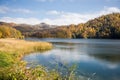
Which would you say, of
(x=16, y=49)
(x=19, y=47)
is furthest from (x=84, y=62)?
(x=19, y=47)

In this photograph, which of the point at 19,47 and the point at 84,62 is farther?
the point at 19,47

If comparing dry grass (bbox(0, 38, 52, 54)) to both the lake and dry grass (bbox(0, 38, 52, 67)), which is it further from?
the lake

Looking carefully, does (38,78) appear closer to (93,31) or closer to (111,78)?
(111,78)

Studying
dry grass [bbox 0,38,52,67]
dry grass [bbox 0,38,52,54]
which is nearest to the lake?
dry grass [bbox 0,38,52,67]

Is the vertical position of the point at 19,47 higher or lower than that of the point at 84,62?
higher

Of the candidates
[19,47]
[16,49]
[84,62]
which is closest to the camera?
[84,62]

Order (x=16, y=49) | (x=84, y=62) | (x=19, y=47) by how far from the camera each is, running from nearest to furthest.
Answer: (x=84, y=62)
(x=16, y=49)
(x=19, y=47)

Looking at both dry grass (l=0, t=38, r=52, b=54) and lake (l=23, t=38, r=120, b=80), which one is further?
dry grass (l=0, t=38, r=52, b=54)

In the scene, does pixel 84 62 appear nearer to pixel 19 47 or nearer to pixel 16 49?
pixel 16 49

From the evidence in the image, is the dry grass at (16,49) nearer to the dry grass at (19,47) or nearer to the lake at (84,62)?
the dry grass at (19,47)

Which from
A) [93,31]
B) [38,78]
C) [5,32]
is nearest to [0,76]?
[38,78]

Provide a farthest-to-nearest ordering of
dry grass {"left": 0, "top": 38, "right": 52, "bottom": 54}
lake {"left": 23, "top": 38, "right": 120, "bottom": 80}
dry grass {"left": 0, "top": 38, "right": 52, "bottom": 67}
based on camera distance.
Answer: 1. dry grass {"left": 0, "top": 38, "right": 52, "bottom": 54}
2. dry grass {"left": 0, "top": 38, "right": 52, "bottom": 67}
3. lake {"left": 23, "top": 38, "right": 120, "bottom": 80}

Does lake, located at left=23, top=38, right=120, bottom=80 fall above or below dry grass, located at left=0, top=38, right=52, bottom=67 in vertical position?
below

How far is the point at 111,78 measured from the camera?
1791 cm
